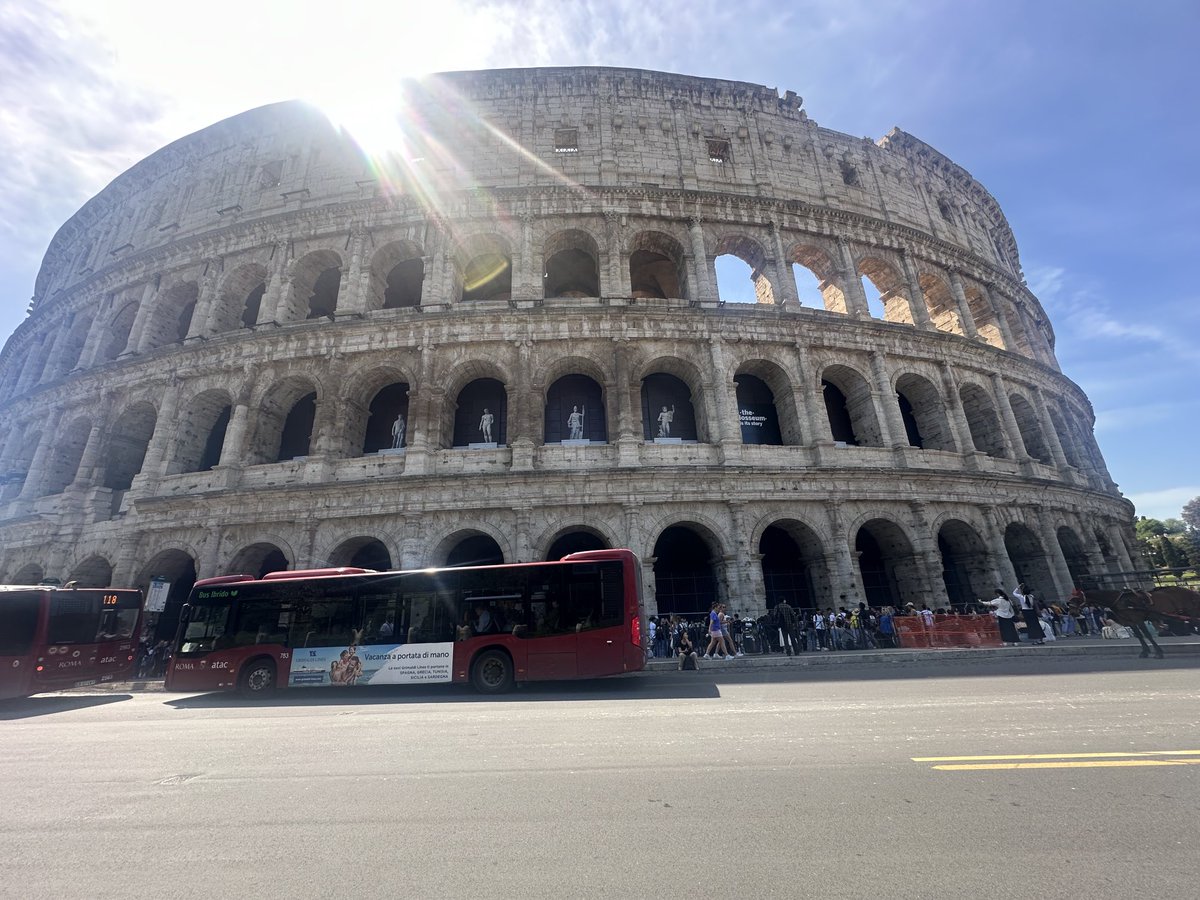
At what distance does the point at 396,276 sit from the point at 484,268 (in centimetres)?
431

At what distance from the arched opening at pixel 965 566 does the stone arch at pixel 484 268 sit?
64.2 ft

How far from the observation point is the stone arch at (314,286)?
20.9m

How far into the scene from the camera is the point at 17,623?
1126cm

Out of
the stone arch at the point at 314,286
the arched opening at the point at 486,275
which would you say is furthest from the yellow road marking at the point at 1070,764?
the stone arch at the point at 314,286

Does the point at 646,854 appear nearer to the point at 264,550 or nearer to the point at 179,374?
the point at 264,550

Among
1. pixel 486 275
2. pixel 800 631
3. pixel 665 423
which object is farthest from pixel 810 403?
pixel 486 275

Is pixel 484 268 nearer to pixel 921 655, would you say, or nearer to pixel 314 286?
pixel 314 286

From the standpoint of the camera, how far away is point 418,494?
16062mm

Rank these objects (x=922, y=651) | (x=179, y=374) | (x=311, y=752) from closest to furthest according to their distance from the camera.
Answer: (x=311, y=752), (x=922, y=651), (x=179, y=374)

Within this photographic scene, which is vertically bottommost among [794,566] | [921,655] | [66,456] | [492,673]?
[921,655]

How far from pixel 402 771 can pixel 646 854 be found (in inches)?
115

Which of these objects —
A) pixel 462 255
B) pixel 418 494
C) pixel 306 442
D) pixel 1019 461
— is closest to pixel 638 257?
pixel 462 255

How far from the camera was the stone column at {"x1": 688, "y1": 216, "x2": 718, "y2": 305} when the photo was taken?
1956 cm

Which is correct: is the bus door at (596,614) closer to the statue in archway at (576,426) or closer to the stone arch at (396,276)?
the statue in archway at (576,426)
